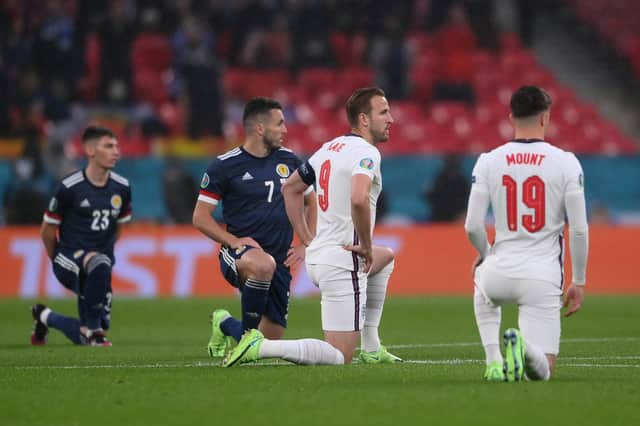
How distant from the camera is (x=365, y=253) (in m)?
8.65

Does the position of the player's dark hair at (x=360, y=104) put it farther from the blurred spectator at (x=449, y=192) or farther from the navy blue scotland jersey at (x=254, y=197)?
the blurred spectator at (x=449, y=192)

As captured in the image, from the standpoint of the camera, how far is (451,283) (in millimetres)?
19547

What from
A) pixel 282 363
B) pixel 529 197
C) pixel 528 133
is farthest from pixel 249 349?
pixel 528 133

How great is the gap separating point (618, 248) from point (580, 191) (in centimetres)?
1236

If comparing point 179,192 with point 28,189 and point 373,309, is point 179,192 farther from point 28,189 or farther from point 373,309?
point 373,309

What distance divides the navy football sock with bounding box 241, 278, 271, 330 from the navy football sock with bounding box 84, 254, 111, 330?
9.35 ft

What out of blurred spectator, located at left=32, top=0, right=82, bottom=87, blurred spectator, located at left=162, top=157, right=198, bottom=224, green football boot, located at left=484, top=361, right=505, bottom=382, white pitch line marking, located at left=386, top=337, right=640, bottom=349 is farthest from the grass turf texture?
blurred spectator, located at left=32, top=0, right=82, bottom=87

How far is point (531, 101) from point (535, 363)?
4.80 feet

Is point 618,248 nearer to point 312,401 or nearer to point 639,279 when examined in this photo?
point 639,279

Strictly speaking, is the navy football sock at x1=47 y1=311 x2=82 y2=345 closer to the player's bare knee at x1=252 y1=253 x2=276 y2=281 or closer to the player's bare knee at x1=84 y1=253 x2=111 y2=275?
the player's bare knee at x1=84 y1=253 x2=111 y2=275

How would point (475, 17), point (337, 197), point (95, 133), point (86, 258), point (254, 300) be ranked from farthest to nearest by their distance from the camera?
point (475, 17) < point (95, 133) < point (86, 258) < point (254, 300) < point (337, 197)

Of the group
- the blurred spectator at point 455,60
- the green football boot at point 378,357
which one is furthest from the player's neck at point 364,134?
the blurred spectator at point 455,60

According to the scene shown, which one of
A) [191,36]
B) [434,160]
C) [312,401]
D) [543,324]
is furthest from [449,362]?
[191,36]

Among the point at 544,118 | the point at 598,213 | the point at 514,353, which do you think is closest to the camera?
the point at 514,353
